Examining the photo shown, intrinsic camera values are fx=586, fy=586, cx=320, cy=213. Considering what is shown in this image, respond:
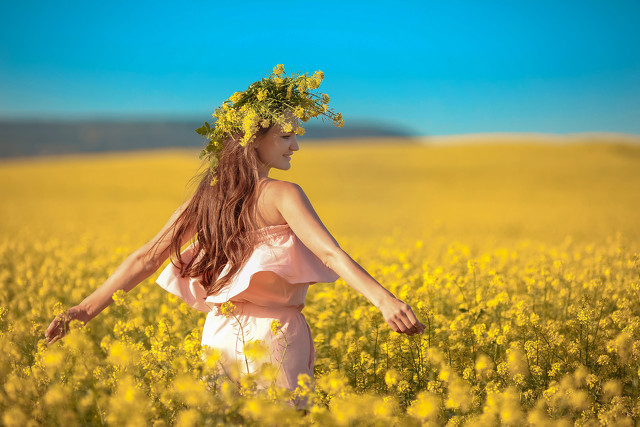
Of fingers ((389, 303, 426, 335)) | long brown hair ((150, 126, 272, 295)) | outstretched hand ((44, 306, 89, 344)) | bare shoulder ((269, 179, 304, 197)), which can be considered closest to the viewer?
fingers ((389, 303, 426, 335))

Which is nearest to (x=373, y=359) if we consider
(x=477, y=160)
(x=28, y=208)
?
(x=28, y=208)

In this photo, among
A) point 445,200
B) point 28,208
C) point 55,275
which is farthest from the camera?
point 445,200

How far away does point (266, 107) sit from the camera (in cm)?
259

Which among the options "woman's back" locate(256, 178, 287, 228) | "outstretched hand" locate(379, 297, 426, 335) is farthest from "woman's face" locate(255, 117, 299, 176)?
"outstretched hand" locate(379, 297, 426, 335)

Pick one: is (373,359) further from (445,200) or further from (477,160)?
(477,160)

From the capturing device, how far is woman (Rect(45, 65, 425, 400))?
2488mm

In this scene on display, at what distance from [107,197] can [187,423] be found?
93.1 feet

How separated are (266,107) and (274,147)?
18 centimetres

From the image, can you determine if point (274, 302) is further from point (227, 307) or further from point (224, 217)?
point (224, 217)

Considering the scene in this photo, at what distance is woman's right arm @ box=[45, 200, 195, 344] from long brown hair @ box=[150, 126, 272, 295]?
0.09 feet

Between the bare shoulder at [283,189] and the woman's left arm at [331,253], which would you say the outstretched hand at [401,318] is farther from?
the bare shoulder at [283,189]

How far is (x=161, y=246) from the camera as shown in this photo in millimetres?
2740

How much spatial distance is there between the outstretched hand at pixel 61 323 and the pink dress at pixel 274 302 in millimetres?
606

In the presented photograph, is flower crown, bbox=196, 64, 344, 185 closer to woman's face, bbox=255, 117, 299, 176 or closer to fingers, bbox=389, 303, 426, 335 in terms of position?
woman's face, bbox=255, 117, 299, 176
